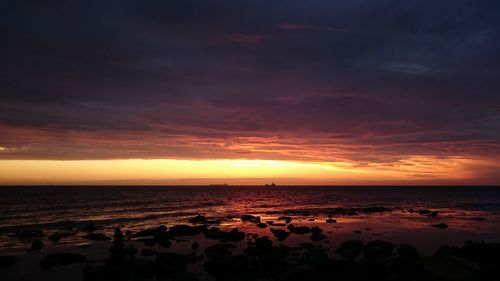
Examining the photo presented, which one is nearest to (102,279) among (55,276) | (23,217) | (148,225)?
(55,276)

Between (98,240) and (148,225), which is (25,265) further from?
(148,225)

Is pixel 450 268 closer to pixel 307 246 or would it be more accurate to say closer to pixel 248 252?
pixel 307 246

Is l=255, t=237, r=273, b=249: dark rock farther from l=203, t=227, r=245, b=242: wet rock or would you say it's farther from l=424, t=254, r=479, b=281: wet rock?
l=424, t=254, r=479, b=281: wet rock

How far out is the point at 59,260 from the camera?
27.8 metres

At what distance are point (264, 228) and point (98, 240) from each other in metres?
20.1

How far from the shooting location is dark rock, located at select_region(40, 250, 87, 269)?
2727 centimetres

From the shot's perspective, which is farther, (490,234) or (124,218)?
(124,218)

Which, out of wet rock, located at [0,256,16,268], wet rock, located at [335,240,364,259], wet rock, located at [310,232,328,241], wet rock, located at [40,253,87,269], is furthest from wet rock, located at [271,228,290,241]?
wet rock, located at [0,256,16,268]

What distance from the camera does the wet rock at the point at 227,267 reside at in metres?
24.9

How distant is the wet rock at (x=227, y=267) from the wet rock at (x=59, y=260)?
9.90 metres

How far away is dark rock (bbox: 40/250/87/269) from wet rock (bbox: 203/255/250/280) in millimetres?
9939

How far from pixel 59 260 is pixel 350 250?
72.8 feet

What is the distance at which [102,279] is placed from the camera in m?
22.5

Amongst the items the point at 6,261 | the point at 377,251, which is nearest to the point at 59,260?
the point at 6,261
